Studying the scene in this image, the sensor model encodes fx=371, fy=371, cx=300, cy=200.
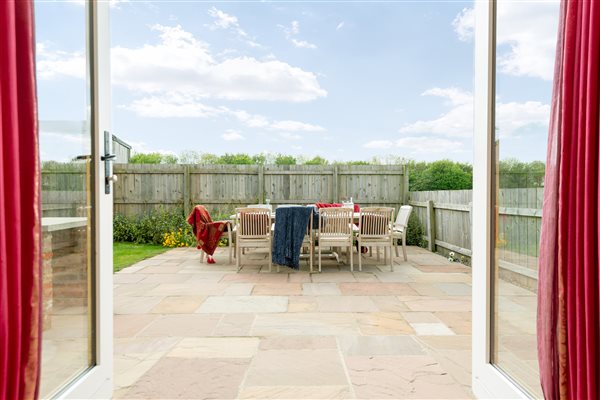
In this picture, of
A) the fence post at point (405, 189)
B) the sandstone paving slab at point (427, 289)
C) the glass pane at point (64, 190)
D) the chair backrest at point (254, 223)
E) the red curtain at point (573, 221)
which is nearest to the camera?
the red curtain at point (573, 221)

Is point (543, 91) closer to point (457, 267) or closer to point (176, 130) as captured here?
point (457, 267)

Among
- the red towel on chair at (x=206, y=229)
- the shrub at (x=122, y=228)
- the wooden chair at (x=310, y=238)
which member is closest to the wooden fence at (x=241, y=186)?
the shrub at (x=122, y=228)

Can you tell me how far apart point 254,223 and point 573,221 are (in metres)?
4.21

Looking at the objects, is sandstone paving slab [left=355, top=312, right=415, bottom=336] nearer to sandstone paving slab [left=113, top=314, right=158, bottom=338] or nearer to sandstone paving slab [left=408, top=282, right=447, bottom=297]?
sandstone paving slab [left=408, top=282, right=447, bottom=297]

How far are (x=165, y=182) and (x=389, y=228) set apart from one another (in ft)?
17.0

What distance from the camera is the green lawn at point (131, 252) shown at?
577cm

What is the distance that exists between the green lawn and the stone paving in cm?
105

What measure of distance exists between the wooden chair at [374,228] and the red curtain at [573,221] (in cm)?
392

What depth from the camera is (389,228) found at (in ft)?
17.4

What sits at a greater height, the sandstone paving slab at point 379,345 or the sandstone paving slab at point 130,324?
the sandstone paving slab at point 379,345

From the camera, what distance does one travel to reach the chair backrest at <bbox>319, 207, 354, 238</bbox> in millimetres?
5051

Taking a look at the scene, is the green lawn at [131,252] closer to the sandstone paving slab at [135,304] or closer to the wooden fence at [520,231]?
the sandstone paving slab at [135,304]

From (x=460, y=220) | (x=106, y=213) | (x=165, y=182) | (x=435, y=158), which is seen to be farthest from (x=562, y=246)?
(x=435, y=158)

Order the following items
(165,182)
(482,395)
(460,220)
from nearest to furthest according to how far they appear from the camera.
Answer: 1. (482,395)
2. (460,220)
3. (165,182)
